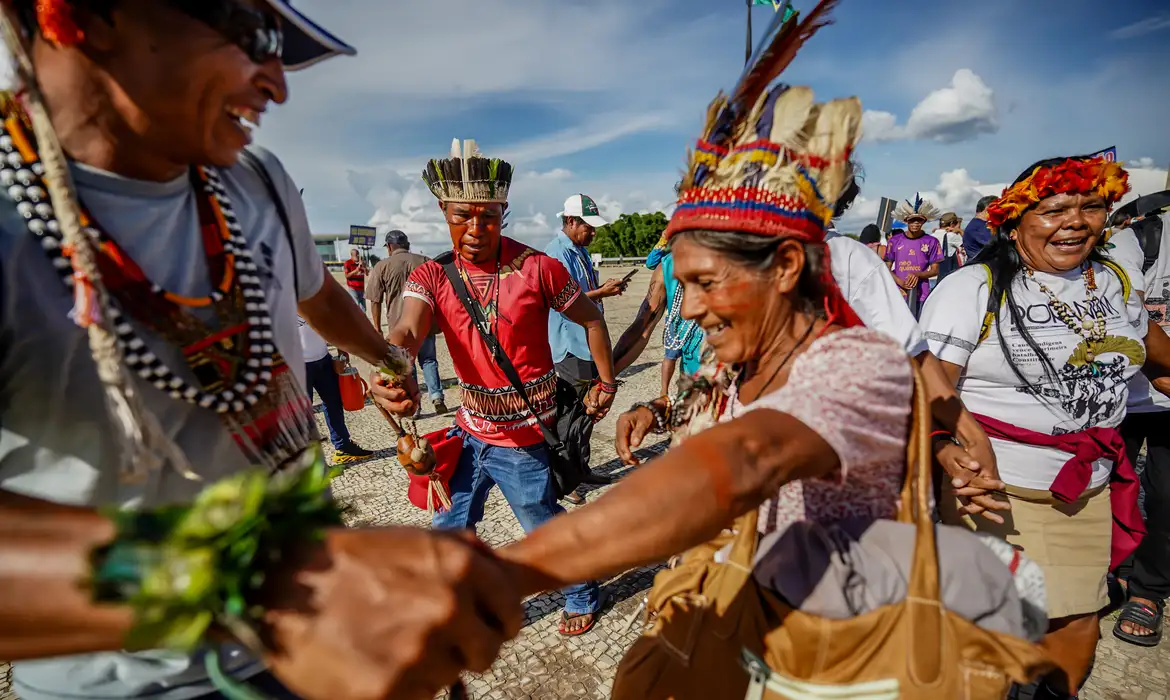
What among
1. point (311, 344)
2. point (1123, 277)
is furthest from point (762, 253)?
point (311, 344)

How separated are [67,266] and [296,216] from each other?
0.73 m

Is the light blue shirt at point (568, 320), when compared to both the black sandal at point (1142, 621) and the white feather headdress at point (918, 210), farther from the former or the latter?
the white feather headdress at point (918, 210)

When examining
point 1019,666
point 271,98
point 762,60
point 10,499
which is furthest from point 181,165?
point 1019,666

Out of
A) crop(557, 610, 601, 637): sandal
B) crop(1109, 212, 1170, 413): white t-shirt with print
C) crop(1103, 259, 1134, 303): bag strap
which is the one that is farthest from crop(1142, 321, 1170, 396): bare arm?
crop(557, 610, 601, 637): sandal

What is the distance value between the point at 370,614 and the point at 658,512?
49cm

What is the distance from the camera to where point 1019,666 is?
116 centimetres

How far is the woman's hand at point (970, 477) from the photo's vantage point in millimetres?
2018

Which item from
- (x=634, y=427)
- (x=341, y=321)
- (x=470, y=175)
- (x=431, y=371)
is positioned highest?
(x=470, y=175)

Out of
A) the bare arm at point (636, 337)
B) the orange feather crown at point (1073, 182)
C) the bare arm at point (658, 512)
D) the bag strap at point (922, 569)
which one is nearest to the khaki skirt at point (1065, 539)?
the orange feather crown at point (1073, 182)

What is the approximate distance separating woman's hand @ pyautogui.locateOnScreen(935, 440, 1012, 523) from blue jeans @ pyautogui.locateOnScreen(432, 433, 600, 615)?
74.8 inches

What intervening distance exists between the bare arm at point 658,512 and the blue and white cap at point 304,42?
4.01ft

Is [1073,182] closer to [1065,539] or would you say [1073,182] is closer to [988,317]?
[988,317]

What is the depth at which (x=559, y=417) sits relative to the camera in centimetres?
323

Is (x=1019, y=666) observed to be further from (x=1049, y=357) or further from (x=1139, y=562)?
(x=1139, y=562)
